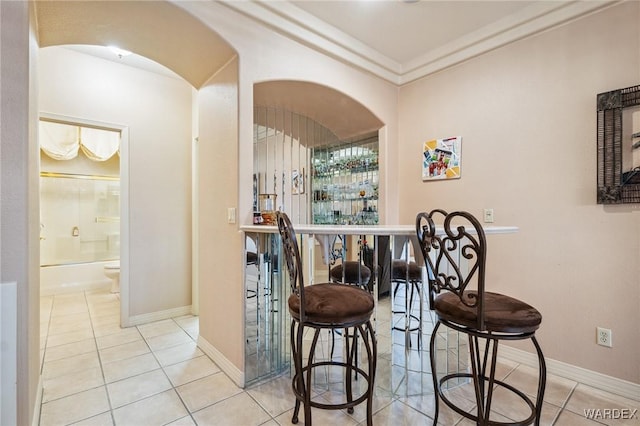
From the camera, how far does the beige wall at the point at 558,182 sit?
184 centimetres

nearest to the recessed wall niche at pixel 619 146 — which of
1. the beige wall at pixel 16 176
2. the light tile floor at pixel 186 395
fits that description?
Answer: the light tile floor at pixel 186 395

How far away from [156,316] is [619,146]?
4118 mm

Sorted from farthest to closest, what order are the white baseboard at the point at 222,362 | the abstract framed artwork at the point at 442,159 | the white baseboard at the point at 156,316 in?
the white baseboard at the point at 156,316, the abstract framed artwork at the point at 442,159, the white baseboard at the point at 222,362

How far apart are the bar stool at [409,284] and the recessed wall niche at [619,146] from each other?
1.31 m

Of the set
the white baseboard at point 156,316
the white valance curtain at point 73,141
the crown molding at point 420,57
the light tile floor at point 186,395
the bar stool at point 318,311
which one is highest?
the crown molding at point 420,57

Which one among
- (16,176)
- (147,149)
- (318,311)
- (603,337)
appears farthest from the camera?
(147,149)

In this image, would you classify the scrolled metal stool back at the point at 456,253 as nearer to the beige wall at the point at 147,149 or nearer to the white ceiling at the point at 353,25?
the white ceiling at the point at 353,25

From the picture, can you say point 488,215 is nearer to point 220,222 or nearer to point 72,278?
point 220,222

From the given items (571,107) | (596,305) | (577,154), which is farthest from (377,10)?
(596,305)

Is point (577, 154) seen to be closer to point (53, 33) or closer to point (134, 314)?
point (53, 33)

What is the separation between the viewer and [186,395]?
1.83 meters

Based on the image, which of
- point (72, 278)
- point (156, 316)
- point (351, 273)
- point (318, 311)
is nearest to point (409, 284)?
point (351, 273)

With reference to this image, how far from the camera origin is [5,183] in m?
1.17

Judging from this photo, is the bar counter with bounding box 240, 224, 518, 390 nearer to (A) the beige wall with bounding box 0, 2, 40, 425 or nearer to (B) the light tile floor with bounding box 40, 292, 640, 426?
(B) the light tile floor with bounding box 40, 292, 640, 426
